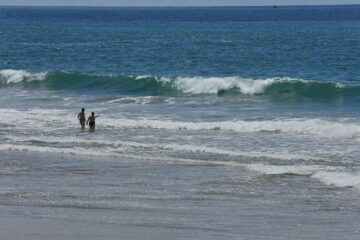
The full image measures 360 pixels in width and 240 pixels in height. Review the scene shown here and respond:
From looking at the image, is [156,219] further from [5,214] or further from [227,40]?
[227,40]

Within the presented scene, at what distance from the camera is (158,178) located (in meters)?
22.1

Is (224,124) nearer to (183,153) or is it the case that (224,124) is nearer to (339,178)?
(183,153)

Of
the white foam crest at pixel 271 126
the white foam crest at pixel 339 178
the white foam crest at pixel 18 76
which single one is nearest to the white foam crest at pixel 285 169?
the white foam crest at pixel 339 178

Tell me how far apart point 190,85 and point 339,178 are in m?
23.9

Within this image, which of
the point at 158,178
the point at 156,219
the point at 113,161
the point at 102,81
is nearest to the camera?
the point at 156,219

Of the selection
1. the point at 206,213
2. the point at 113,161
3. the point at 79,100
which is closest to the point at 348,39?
the point at 79,100

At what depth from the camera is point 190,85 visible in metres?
45.2

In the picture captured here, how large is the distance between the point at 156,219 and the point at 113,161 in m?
7.35

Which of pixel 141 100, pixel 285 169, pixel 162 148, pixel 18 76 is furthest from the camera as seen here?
pixel 18 76

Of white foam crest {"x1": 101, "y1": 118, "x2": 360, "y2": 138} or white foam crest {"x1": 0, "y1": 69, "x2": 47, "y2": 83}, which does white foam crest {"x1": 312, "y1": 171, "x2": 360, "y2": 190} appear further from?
white foam crest {"x1": 0, "y1": 69, "x2": 47, "y2": 83}

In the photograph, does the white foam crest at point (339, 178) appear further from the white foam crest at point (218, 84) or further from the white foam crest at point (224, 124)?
the white foam crest at point (218, 84)

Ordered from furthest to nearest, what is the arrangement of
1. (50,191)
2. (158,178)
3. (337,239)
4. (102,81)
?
(102,81), (158,178), (50,191), (337,239)

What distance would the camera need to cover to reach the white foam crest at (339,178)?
832 inches

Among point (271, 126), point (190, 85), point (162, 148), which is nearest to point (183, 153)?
point (162, 148)
